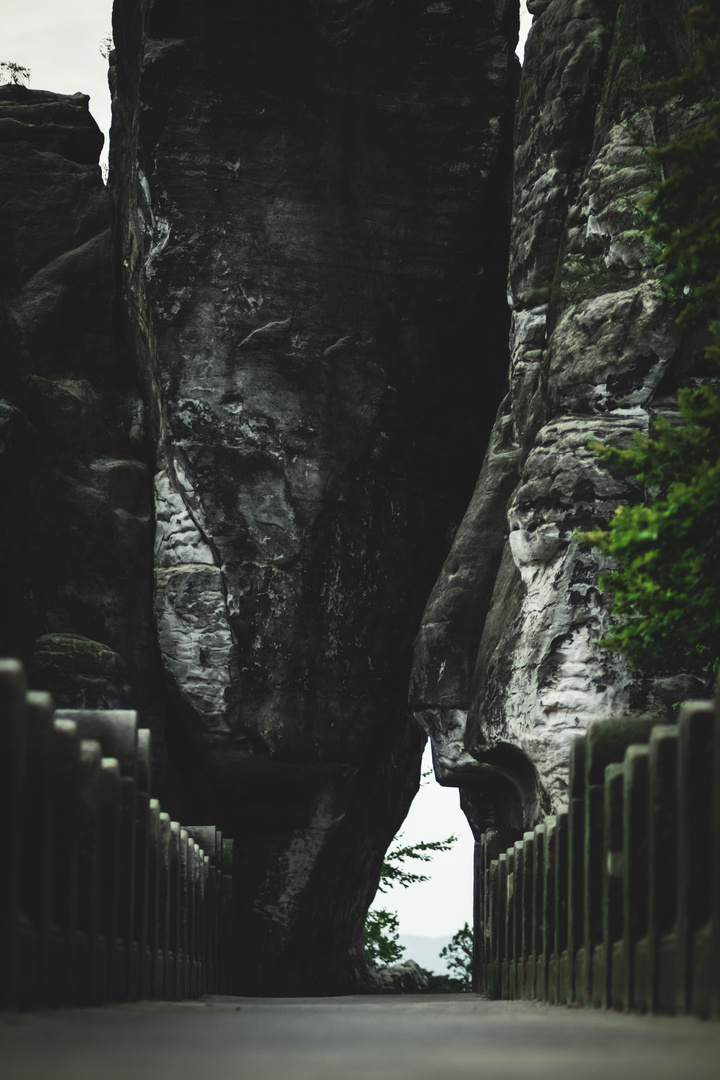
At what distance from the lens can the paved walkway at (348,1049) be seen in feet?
11.1

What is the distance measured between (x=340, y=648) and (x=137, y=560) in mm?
3980

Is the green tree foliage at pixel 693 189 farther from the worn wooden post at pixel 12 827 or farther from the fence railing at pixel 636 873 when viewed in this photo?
the worn wooden post at pixel 12 827

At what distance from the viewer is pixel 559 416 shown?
58.9ft

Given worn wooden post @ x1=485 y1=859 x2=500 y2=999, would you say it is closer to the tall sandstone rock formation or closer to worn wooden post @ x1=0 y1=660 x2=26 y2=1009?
the tall sandstone rock formation

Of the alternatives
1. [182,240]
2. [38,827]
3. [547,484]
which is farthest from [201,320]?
[38,827]

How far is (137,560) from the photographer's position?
23.8m

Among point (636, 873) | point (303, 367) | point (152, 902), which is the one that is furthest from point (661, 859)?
point (303, 367)

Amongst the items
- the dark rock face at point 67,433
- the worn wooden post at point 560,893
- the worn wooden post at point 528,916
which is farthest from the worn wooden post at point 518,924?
the dark rock face at point 67,433

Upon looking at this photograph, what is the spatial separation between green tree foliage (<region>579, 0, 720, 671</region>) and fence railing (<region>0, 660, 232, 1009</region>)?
432 cm

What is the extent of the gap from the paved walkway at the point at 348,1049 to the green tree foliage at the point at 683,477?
5194mm

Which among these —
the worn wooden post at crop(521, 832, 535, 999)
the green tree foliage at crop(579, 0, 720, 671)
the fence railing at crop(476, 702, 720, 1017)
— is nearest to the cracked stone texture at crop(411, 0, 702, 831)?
the worn wooden post at crop(521, 832, 535, 999)

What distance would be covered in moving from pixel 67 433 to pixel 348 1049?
20.8 meters

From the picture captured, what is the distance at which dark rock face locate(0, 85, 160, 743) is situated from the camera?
21.5 m

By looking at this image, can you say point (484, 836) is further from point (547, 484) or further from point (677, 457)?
point (677, 457)
